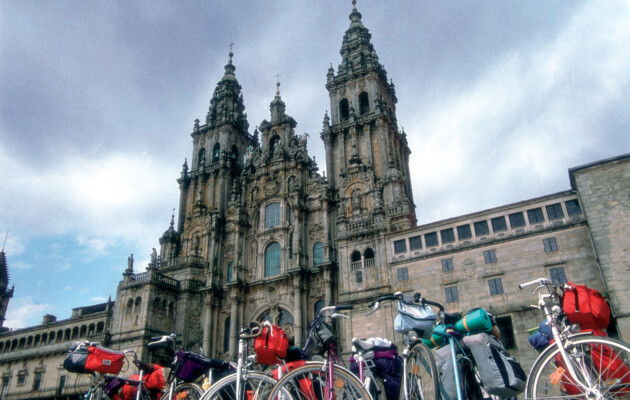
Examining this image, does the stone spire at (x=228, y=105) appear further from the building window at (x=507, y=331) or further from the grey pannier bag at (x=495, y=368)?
the grey pannier bag at (x=495, y=368)

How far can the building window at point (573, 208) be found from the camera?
24.9m

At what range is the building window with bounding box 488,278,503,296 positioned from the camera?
2542cm

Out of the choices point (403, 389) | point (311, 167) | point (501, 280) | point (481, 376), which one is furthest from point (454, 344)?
point (311, 167)

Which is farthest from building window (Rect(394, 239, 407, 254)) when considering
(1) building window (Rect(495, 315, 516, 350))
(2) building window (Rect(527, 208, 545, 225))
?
(2) building window (Rect(527, 208, 545, 225))

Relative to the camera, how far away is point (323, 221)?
3931 cm

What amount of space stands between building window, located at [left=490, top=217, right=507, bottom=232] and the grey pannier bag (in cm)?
2104

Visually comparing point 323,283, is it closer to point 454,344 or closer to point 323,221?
point 323,221

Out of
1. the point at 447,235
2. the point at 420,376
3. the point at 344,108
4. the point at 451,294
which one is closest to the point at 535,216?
the point at 447,235

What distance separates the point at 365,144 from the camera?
41.0 metres

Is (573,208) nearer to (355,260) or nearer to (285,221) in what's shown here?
(355,260)

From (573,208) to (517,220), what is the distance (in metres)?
2.82

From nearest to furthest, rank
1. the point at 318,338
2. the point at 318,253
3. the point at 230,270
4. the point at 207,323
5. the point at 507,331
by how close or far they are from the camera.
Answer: the point at 318,338 → the point at 507,331 → the point at 318,253 → the point at 207,323 → the point at 230,270

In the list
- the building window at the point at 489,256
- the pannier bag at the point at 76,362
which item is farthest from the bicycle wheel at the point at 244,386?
the building window at the point at 489,256

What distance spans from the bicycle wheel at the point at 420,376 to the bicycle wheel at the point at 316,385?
92 cm
